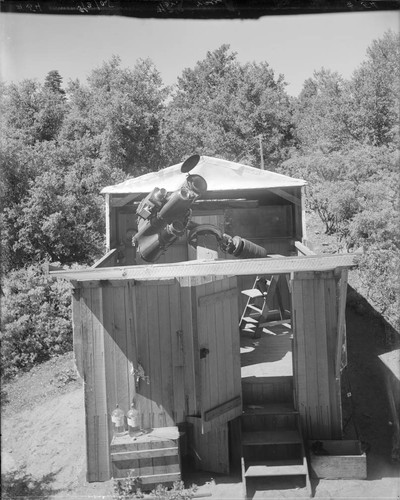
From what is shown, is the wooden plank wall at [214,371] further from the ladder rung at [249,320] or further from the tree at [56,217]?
the tree at [56,217]

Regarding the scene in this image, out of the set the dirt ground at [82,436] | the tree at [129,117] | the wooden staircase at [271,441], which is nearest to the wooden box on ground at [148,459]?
the dirt ground at [82,436]

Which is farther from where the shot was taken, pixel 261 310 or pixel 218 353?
pixel 261 310

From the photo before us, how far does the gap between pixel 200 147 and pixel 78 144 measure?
5.43m

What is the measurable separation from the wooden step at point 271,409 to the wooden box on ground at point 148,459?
1.13 metres

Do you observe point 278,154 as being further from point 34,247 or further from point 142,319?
point 142,319

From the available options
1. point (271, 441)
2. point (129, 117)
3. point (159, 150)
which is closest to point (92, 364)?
point (271, 441)

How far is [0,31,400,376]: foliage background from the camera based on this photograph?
1159 centimetres

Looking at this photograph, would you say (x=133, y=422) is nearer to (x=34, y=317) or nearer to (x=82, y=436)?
(x=82, y=436)

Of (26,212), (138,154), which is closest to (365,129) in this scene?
(138,154)

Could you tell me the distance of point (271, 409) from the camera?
6027mm

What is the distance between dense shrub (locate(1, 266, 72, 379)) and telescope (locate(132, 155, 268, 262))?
5671 mm

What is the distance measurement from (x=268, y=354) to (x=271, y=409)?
1.15 meters

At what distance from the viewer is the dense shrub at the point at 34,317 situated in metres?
11.0

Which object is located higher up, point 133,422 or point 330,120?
point 330,120
